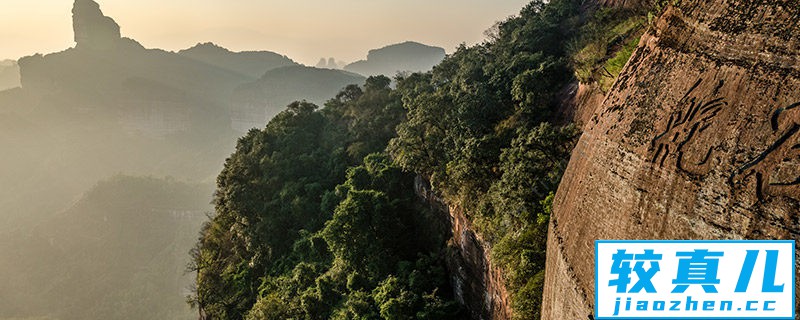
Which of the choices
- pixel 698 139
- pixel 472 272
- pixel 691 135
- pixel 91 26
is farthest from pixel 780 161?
pixel 91 26

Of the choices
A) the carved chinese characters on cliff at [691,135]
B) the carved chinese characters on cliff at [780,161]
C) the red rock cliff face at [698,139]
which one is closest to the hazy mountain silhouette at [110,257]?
the red rock cliff face at [698,139]

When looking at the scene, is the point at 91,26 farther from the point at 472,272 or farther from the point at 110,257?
the point at 472,272

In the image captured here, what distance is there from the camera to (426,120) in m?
25.9

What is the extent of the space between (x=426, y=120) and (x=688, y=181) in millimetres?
19352

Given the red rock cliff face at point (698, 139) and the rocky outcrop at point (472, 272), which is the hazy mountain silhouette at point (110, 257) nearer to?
the rocky outcrop at point (472, 272)

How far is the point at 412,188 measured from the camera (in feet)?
96.6

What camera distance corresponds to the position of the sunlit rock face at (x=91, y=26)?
7313 inches

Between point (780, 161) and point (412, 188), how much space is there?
23973 mm

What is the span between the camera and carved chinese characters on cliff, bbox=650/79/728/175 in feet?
22.6

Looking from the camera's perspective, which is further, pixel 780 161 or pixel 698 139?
pixel 698 139

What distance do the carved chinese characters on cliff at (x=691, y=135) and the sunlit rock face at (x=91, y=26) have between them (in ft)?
766

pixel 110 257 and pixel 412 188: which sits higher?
pixel 412 188

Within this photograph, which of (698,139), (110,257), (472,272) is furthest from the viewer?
(110,257)

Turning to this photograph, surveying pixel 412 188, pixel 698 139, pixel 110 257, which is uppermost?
pixel 698 139
